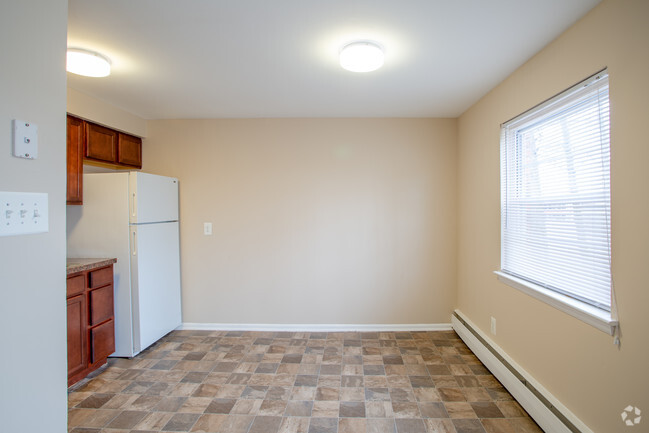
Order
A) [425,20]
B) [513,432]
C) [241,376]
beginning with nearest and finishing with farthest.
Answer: [425,20], [513,432], [241,376]

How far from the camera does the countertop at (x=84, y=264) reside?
2.13 metres

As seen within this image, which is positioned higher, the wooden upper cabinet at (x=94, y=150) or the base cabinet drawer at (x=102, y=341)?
the wooden upper cabinet at (x=94, y=150)

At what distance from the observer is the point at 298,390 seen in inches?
85.3

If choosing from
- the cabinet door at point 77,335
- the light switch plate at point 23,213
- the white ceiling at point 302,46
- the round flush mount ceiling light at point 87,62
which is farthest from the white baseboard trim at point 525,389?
the round flush mount ceiling light at point 87,62

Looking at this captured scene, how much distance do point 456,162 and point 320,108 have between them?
5.26 ft

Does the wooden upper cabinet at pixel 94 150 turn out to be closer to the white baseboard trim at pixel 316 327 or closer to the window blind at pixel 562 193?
the white baseboard trim at pixel 316 327

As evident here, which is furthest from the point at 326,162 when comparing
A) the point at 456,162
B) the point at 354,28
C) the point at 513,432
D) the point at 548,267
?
the point at 513,432

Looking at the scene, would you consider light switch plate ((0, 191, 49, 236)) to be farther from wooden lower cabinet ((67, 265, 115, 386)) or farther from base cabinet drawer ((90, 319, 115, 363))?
base cabinet drawer ((90, 319, 115, 363))

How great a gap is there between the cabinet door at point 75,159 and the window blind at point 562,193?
3516 mm

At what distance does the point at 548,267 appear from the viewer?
1862mm

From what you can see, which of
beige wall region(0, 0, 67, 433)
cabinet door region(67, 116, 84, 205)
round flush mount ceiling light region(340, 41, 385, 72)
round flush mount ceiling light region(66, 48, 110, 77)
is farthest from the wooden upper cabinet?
round flush mount ceiling light region(340, 41, 385, 72)

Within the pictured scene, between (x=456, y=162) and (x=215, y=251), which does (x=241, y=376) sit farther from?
(x=456, y=162)

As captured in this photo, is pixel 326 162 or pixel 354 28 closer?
pixel 354 28
